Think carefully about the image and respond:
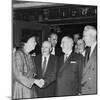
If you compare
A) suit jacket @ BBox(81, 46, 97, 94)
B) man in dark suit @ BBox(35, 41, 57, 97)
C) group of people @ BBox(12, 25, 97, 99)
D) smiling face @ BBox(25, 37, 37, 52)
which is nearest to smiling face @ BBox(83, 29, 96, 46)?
group of people @ BBox(12, 25, 97, 99)

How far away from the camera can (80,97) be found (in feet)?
11.5

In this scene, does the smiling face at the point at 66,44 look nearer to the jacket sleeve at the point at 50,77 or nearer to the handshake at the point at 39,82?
the jacket sleeve at the point at 50,77

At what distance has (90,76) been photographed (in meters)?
3.55

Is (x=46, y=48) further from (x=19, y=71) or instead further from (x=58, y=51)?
(x=19, y=71)

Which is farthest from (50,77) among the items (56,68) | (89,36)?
(89,36)

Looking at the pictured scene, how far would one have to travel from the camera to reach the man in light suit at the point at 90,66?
351 cm

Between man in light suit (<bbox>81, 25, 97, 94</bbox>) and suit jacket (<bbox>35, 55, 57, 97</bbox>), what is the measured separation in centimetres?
42

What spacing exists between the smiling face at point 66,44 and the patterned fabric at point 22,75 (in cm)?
45

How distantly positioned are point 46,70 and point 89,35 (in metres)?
0.75

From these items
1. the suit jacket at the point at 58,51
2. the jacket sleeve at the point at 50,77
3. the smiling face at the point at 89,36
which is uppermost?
the smiling face at the point at 89,36

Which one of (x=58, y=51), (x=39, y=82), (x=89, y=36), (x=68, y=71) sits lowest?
(x=39, y=82)

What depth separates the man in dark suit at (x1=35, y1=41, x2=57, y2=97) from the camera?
331cm

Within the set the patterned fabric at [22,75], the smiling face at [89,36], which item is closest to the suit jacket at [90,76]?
the smiling face at [89,36]

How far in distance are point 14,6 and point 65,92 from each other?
4.12 ft
